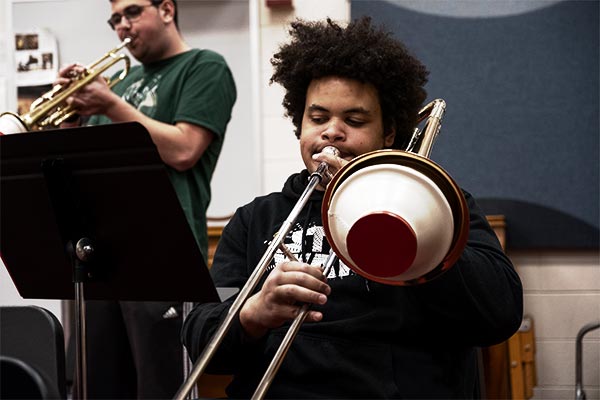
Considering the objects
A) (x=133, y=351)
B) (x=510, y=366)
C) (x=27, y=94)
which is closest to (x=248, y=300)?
(x=133, y=351)

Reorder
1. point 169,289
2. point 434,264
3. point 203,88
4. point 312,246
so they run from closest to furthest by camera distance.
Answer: point 434,264 → point 169,289 → point 312,246 → point 203,88

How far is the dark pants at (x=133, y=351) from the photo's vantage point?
234 centimetres

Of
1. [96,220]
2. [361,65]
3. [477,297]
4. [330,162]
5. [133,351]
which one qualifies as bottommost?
[133,351]

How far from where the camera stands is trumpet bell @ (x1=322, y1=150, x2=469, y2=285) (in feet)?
3.73

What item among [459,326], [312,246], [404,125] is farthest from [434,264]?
[404,125]

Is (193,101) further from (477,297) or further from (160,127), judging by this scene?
(477,297)

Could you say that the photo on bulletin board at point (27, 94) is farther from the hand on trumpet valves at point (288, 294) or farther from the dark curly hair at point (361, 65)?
the hand on trumpet valves at point (288, 294)

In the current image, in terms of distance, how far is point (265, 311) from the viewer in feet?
4.45

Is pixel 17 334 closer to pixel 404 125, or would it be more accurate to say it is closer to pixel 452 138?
pixel 404 125

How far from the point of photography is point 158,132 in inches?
89.1

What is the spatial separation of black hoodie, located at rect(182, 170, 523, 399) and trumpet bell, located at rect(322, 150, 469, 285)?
22 cm

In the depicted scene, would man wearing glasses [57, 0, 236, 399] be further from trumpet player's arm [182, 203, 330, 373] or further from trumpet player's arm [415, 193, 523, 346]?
trumpet player's arm [415, 193, 523, 346]

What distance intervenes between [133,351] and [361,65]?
1.16m

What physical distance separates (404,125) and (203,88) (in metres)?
0.87
